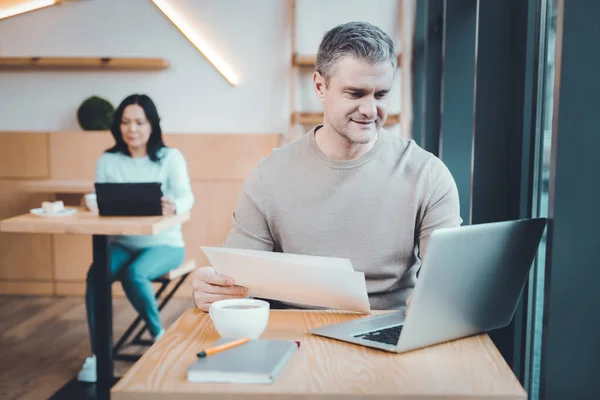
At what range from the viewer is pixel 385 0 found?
4.73 metres

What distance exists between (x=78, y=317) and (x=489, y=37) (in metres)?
3.35

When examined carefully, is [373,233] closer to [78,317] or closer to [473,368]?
[473,368]

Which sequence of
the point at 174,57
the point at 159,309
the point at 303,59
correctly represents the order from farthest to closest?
the point at 174,57 → the point at 303,59 → the point at 159,309

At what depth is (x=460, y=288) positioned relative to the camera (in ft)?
3.80

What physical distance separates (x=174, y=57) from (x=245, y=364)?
4.15m

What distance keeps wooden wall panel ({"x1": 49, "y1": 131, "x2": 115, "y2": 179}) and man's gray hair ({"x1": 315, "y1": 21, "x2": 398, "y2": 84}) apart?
3327mm

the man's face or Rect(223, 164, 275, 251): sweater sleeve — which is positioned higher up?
the man's face

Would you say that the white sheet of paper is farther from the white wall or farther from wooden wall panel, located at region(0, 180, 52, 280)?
wooden wall panel, located at region(0, 180, 52, 280)

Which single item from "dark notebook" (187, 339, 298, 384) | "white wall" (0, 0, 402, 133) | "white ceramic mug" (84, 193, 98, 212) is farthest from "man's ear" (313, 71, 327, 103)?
"white wall" (0, 0, 402, 133)

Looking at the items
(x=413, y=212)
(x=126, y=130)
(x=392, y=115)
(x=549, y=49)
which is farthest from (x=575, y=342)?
(x=392, y=115)

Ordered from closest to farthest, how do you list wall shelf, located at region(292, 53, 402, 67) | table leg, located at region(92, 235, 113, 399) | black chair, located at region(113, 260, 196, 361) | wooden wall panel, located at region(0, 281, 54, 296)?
table leg, located at region(92, 235, 113, 399) → black chair, located at region(113, 260, 196, 361) → wall shelf, located at region(292, 53, 402, 67) → wooden wall panel, located at region(0, 281, 54, 296)

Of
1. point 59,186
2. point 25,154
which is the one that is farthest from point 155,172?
point 25,154

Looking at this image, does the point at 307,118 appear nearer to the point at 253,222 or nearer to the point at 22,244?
the point at 22,244

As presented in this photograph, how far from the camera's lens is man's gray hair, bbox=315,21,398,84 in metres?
1.63
